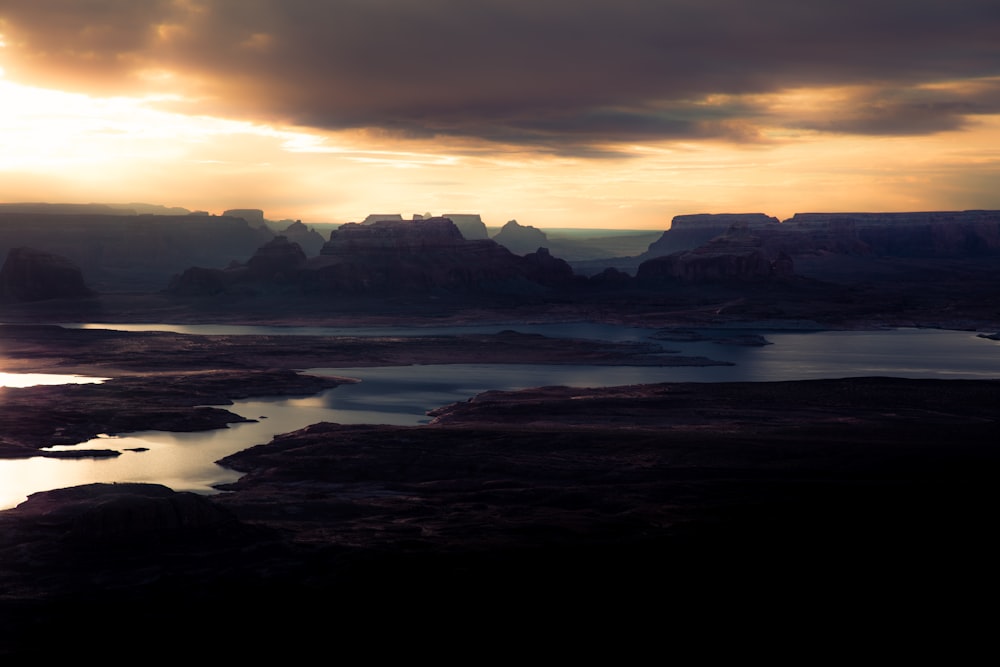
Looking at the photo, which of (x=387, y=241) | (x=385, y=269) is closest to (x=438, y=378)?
(x=385, y=269)

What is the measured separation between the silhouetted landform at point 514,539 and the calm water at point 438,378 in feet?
12.9

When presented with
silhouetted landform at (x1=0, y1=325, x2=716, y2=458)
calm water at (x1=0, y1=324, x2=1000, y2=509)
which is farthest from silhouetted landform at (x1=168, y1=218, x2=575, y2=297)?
silhouetted landform at (x1=0, y1=325, x2=716, y2=458)

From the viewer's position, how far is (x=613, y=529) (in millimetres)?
41375

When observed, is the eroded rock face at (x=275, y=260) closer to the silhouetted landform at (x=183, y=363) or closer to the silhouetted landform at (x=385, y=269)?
the silhouetted landform at (x=385, y=269)

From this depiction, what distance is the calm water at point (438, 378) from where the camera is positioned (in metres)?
54.1

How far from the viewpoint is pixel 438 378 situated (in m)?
93.6

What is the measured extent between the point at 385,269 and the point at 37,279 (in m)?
49.0

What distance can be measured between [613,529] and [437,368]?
61.2 meters

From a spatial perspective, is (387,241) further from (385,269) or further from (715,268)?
(715,268)

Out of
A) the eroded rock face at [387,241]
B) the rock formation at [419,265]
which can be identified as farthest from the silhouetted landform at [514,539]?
the eroded rock face at [387,241]

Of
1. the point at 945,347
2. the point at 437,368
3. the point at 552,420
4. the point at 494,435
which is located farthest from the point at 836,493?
the point at 945,347

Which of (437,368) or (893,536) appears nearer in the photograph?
(893,536)

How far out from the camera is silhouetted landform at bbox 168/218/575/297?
578 feet

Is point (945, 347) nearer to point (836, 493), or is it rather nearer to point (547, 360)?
point (547, 360)
